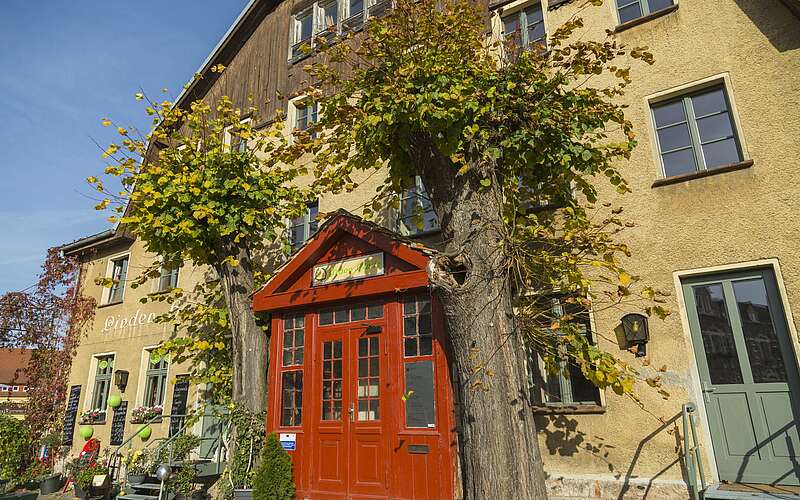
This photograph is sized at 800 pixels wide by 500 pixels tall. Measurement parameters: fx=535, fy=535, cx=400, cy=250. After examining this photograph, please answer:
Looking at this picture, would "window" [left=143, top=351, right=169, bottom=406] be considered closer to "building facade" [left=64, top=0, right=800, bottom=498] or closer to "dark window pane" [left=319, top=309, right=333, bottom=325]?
"building facade" [left=64, top=0, right=800, bottom=498]

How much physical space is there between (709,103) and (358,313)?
579 cm

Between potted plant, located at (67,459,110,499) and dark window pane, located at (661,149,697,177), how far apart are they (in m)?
10.9

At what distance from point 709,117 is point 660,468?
4671 mm

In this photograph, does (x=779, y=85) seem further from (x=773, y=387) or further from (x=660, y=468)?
(x=660, y=468)

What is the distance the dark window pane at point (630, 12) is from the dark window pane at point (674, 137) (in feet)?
6.77

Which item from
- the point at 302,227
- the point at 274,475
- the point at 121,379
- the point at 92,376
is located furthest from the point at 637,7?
the point at 92,376

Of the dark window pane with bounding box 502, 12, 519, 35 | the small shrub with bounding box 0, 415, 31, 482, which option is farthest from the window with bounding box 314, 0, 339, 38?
the small shrub with bounding box 0, 415, 31, 482

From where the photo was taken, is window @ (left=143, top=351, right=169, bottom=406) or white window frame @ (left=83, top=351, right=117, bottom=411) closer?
window @ (left=143, top=351, right=169, bottom=406)

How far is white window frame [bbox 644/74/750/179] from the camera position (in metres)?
6.94

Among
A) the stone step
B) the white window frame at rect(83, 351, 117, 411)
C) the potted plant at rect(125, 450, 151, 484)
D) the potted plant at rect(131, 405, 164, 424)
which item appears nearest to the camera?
the stone step

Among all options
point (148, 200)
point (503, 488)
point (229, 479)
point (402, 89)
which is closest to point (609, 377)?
point (503, 488)

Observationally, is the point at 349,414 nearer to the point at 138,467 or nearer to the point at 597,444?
the point at 597,444

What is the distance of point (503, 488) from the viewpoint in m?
5.16

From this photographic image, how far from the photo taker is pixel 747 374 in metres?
6.30
